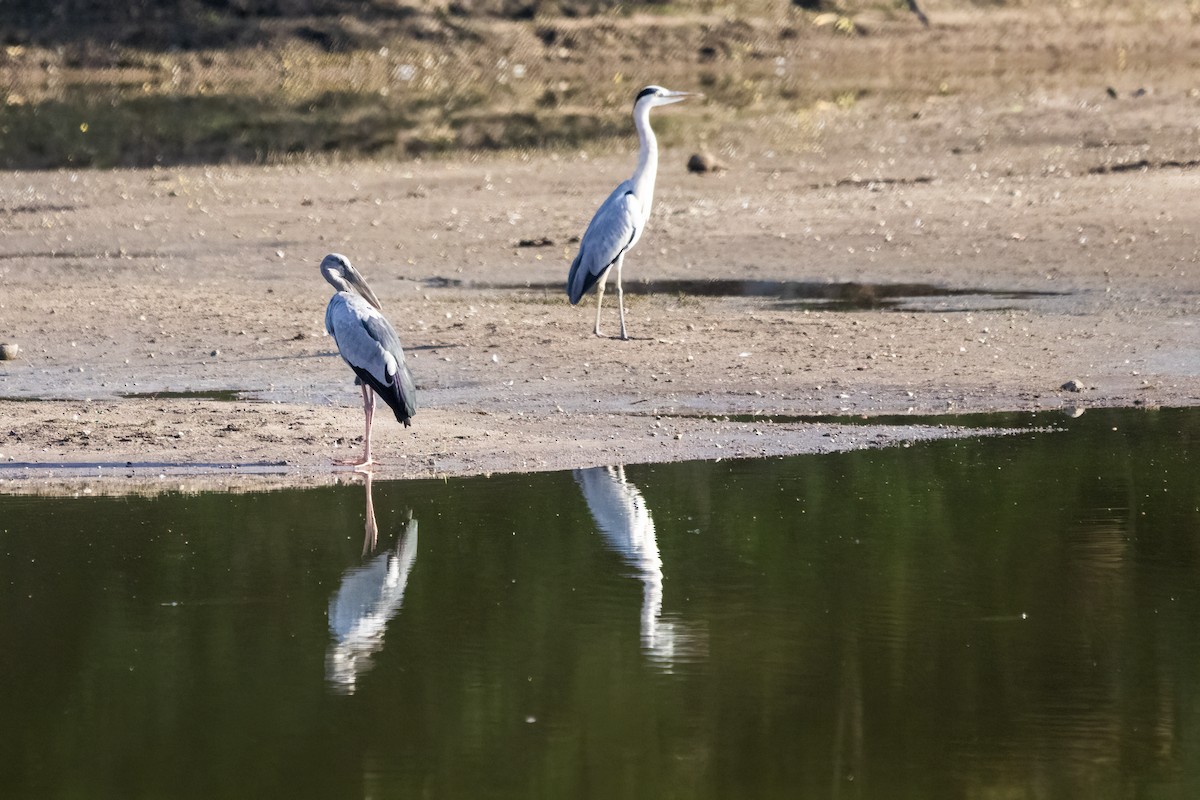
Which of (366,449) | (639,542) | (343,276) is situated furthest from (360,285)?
(639,542)

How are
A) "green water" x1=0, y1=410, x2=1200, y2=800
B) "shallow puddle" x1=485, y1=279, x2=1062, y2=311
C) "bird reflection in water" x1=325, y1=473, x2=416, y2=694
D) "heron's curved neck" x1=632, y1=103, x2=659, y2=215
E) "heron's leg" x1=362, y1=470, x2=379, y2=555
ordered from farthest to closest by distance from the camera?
"shallow puddle" x1=485, y1=279, x2=1062, y2=311, "heron's curved neck" x1=632, y1=103, x2=659, y2=215, "heron's leg" x1=362, y1=470, x2=379, y2=555, "bird reflection in water" x1=325, y1=473, x2=416, y2=694, "green water" x1=0, y1=410, x2=1200, y2=800

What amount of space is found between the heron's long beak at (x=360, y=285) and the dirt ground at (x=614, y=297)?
2.23ft

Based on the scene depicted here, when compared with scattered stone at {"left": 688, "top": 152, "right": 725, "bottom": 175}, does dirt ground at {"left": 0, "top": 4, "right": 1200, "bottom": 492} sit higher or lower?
lower

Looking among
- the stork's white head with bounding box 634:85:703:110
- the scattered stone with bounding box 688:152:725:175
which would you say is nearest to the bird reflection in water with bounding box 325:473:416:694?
the stork's white head with bounding box 634:85:703:110

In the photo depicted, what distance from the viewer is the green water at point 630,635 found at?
5.50 m

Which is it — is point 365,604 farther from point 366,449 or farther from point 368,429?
point 368,429

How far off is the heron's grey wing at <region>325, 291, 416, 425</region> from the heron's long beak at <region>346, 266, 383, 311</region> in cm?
25

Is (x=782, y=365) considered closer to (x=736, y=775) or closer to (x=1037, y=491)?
(x=1037, y=491)

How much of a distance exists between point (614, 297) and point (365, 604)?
8.01 m

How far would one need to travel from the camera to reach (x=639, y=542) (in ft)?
26.4

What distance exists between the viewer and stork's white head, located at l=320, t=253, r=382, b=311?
10.9 metres

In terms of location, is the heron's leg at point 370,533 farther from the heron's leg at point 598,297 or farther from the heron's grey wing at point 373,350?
the heron's leg at point 598,297

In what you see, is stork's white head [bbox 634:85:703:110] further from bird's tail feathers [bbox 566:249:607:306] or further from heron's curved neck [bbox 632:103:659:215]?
bird's tail feathers [bbox 566:249:607:306]

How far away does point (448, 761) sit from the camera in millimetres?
5543
